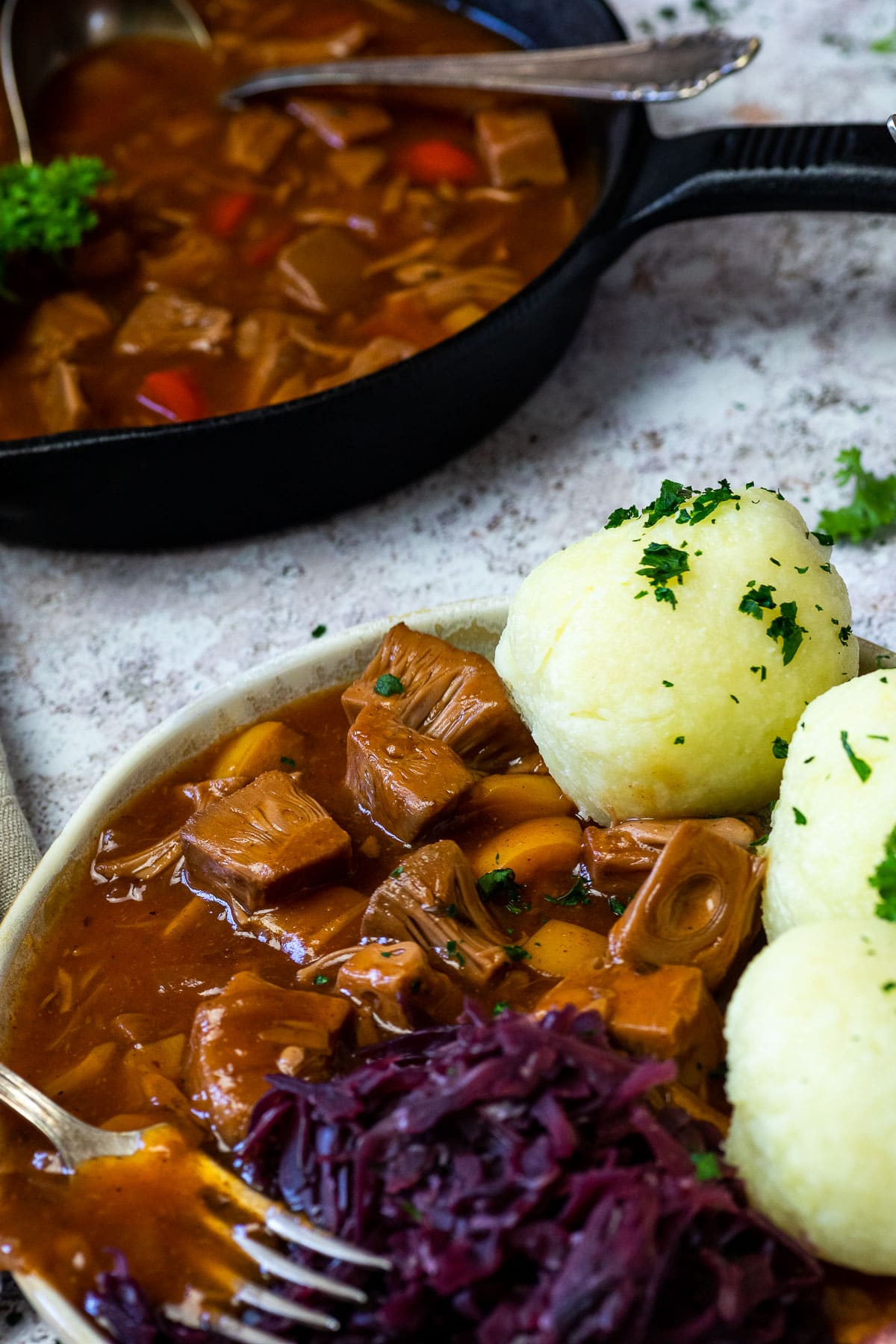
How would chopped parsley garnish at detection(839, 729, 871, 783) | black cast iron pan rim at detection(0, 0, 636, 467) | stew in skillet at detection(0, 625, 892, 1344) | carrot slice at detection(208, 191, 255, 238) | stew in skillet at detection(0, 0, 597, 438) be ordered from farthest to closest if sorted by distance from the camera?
carrot slice at detection(208, 191, 255, 238) < stew in skillet at detection(0, 0, 597, 438) < black cast iron pan rim at detection(0, 0, 636, 467) < chopped parsley garnish at detection(839, 729, 871, 783) < stew in skillet at detection(0, 625, 892, 1344)

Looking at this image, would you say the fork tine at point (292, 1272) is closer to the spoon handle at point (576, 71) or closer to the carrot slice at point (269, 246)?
the carrot slice at point (269, 246)

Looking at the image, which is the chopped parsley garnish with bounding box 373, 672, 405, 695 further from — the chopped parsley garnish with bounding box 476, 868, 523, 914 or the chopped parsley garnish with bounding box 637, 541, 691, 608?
the chopped parsley garnish with bounding box 637, 541, 691, 608

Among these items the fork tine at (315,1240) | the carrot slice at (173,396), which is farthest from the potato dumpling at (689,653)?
the carrot slice at (173,396)

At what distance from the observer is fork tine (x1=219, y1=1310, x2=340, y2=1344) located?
1.95 m

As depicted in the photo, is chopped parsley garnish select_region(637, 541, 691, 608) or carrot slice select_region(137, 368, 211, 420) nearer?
chopped parsley garnish select_region(637, 541, 691, 608)

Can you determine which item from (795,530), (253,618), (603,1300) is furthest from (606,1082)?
(253,618)

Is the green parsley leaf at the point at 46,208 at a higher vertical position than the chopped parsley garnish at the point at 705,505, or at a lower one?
higher

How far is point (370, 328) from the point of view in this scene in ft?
14.1

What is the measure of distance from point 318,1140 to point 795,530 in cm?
142

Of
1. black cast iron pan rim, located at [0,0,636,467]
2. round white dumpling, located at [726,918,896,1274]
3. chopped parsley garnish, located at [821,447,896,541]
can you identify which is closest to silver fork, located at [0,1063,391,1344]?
round white dumpling, located at [726,918,896,1274]

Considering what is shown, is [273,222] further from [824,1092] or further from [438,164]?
[824,1092]

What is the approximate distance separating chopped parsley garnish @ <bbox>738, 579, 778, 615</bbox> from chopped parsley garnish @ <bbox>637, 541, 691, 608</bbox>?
0.12 metres

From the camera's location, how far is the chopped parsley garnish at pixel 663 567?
254 cm

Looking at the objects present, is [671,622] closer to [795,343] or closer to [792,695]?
[792,695]
